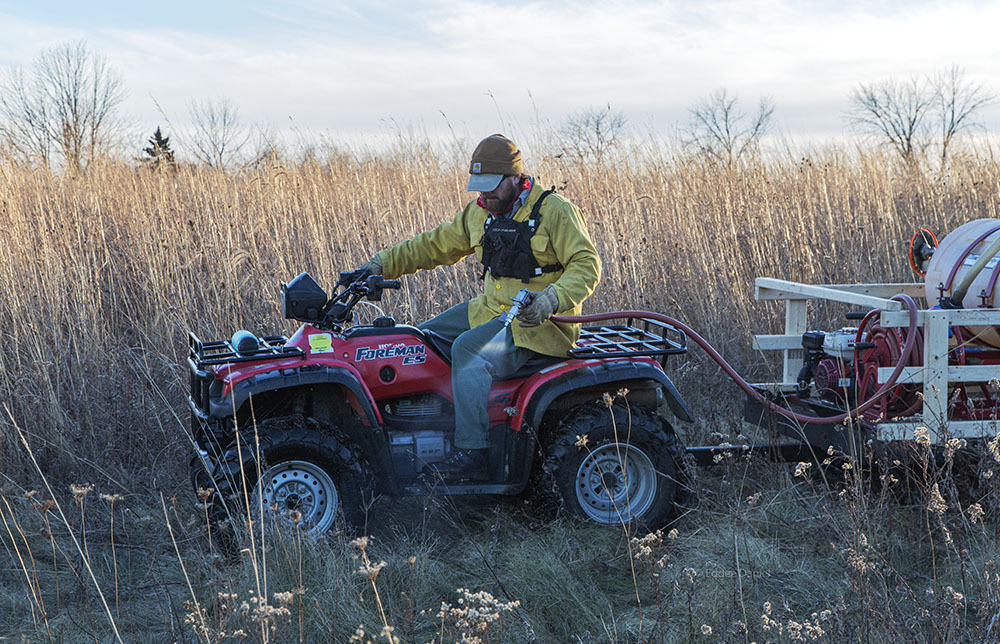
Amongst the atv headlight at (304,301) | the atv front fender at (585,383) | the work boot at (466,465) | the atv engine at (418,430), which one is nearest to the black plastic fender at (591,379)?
the atv front fender at (585,383)

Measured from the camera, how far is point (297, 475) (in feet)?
12.2

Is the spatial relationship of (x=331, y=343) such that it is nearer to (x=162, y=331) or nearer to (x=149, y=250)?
(x=162, y=331)

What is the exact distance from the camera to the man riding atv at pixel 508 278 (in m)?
3.88

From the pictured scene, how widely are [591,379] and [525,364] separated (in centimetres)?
31

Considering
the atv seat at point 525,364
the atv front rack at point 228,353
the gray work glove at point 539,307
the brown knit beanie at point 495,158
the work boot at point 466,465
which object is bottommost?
the work boot at point 466,465

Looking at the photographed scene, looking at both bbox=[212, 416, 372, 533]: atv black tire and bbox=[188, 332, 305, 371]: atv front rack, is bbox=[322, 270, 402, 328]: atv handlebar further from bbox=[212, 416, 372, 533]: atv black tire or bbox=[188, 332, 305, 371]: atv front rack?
bbox=[212, 416, 372, 533]: atv black tire

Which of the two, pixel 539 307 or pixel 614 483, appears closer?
pixel 539 307

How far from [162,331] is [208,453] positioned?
2582 millimetres

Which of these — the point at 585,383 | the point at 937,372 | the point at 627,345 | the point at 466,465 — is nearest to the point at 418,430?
the point at 466,465

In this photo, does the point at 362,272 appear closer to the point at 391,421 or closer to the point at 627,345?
the point at 391,421

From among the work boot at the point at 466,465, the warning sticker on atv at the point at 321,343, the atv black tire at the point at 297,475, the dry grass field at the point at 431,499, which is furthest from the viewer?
the work boot at the point at 466,465

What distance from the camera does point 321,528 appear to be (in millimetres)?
3725

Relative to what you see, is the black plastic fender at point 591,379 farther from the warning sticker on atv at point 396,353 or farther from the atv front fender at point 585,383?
the warning sticker on atv at point 396,353

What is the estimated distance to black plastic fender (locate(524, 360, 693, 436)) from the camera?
388cm
